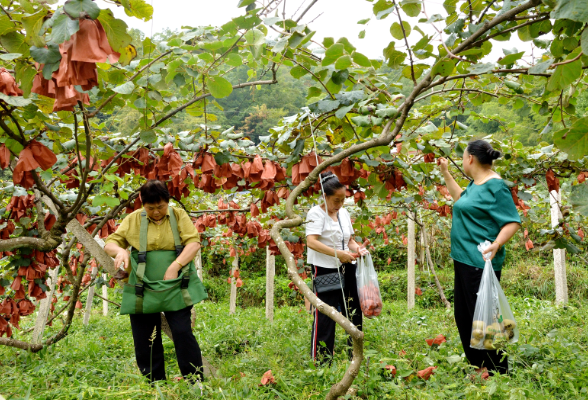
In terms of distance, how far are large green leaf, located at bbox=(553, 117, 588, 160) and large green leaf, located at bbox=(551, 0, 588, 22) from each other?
25 cm

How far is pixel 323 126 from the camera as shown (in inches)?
80.0

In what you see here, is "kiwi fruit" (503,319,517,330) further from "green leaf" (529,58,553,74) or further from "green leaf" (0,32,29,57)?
"green leaf" (0,32,29,57)

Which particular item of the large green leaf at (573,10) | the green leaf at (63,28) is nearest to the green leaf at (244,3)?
the green leaf at (63,28)

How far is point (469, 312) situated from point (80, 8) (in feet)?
6.91

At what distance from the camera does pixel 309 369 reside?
181 centimetres

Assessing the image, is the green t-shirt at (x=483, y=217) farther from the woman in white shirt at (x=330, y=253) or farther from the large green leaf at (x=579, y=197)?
the large green leaf at (x=579, y=197)

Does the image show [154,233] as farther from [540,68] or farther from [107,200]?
[540,68]

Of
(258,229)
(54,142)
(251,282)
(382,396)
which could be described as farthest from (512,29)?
(251,282)

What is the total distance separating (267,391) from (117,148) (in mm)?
1576

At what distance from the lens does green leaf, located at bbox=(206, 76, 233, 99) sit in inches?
55.1

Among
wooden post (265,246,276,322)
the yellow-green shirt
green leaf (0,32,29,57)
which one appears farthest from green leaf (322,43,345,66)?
wooden post (265,246,276,322)

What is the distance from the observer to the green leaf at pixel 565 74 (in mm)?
1095

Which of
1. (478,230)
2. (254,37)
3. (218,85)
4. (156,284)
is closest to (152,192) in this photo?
(156,284)

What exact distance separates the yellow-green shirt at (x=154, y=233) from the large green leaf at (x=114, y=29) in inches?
56.6
